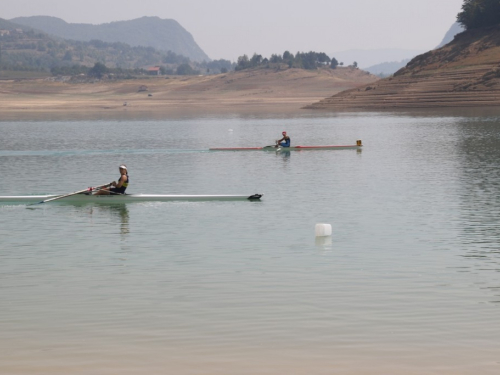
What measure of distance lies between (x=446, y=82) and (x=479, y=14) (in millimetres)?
25311

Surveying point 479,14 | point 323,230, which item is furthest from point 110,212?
point 479,14

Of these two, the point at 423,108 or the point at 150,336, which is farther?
the point at 423,108

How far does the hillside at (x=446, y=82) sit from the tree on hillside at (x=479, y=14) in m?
1.81

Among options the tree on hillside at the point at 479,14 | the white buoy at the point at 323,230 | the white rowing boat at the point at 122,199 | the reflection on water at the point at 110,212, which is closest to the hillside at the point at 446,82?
the tree on hillside at the point at 479,14

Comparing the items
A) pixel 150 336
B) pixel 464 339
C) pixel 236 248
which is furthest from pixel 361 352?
pixel 236 248

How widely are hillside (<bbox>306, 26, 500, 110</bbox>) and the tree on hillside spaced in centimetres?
181

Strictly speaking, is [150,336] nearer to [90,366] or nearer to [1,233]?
[90,366]

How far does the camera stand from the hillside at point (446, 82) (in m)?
147

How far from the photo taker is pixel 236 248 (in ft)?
83.4

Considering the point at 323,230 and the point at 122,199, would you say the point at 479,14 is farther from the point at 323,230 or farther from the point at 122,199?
the point at 323,230

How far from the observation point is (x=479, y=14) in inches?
6757

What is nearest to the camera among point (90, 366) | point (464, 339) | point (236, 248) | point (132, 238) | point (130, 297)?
point (90, 366)

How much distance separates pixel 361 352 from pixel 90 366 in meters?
4.57

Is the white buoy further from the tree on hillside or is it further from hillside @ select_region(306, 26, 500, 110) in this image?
the tree on hillside
